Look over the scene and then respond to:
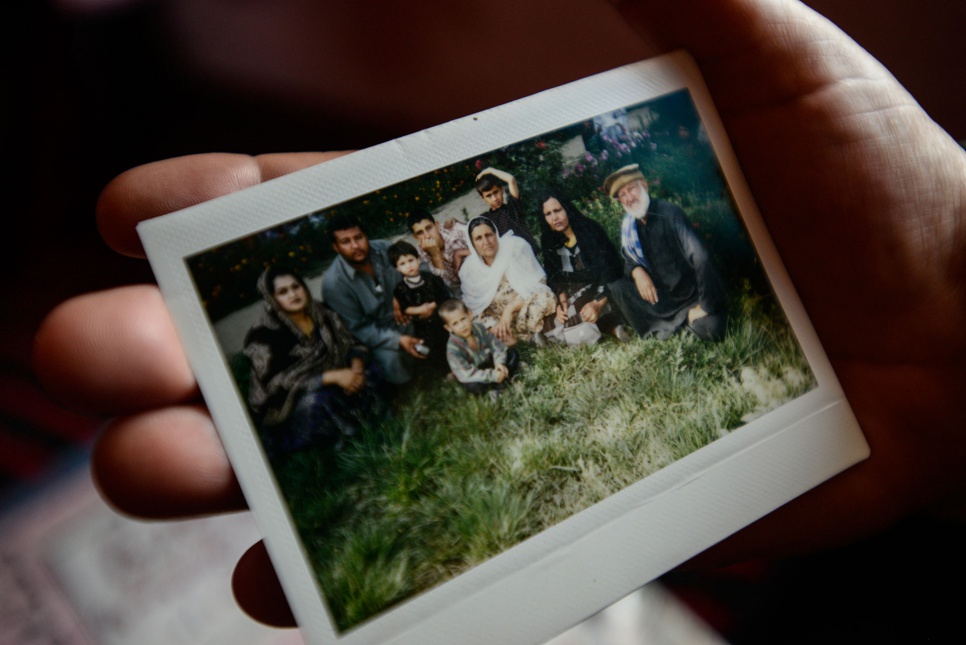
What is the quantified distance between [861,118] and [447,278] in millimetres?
443

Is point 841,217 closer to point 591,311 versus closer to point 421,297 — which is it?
point 591,311

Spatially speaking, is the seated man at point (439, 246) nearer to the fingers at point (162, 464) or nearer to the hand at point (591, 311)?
the hand at point (591, 311)

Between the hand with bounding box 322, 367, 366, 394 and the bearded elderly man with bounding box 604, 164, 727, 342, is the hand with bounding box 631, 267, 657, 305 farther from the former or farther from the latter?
the hand with bounding box 322, 367, 366, 394

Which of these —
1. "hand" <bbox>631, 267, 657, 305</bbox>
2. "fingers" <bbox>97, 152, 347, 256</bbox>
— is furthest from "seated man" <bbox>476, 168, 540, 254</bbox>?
"fingers" <bbox>97, 152, 347, 256</bbox>

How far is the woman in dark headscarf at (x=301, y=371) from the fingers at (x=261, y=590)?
13cm

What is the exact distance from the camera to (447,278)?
0.61m

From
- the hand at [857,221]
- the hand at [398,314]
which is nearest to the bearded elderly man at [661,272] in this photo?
the hand at [857,221]

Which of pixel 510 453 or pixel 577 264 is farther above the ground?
pixel 577 264

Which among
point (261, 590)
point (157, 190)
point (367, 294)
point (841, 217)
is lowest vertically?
point (261, 590)

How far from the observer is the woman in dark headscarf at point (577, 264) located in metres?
0.63

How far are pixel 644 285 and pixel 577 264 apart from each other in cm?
7

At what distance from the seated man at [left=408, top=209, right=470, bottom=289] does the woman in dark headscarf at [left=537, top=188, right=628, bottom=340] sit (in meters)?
0.09

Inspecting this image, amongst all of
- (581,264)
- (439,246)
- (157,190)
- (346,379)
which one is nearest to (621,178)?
(581,264)

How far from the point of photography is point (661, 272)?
656 millimetres
